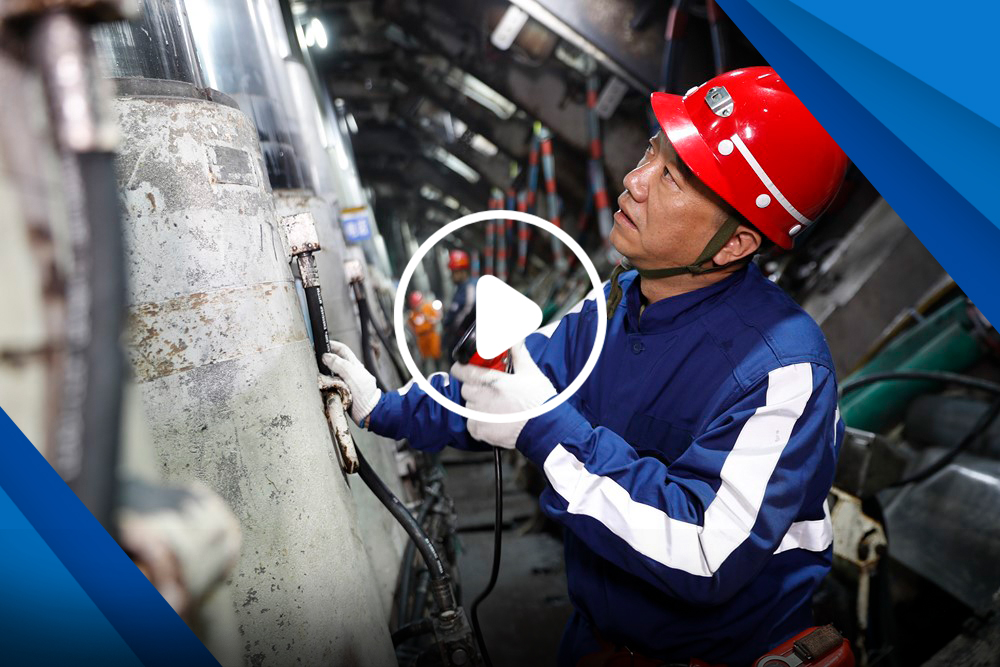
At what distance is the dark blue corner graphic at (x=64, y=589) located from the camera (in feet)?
1.30

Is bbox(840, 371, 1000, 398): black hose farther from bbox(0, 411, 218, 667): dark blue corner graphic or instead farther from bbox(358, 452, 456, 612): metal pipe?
bbox(0, 411, 218, 667): dark blue corner graphic

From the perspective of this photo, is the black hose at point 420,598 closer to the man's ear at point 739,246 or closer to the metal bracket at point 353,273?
the metal bracket at point 353,273

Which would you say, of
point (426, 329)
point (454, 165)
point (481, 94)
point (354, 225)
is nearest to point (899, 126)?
Answer: point (354, 225)

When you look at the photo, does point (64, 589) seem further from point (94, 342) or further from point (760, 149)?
point (760, 149)

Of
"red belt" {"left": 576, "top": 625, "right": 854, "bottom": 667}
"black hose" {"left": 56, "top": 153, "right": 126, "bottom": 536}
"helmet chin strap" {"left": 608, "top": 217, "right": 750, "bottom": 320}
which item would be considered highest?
"helmet chin strap" {"left": 608, "top": 217, "right": 750, "bottom": 320}

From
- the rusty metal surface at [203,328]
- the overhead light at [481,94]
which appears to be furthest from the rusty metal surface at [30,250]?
the overhead light at [481,94]

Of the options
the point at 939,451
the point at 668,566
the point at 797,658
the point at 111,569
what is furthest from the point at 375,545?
the point at 939,451

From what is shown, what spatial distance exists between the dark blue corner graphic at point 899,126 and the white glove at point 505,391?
0.62 metres

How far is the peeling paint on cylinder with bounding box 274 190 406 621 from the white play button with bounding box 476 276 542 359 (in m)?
0.48

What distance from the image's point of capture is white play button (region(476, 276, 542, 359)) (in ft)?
3.45

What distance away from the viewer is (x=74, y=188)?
14.3 inches

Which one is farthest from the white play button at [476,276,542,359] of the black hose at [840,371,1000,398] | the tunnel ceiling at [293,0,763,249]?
the tunnel ceiling at [293,0,763,249]

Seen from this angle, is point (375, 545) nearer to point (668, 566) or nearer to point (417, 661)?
point (417, 661)

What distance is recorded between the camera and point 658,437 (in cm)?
127
